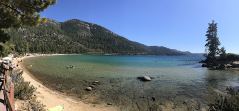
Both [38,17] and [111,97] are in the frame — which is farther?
[111,97]

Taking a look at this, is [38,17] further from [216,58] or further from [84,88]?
[216,58]

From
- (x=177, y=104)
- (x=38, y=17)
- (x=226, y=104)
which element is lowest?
(x=177, y=104)

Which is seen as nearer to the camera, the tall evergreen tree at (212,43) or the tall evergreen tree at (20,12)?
the tall evergreen tree at (20,12)

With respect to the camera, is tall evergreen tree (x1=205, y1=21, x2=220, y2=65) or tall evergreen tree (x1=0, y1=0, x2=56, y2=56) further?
tall evergreen tree (x1=205, y1=21, x2=220, y2=65)

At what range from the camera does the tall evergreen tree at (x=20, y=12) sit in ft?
57.1

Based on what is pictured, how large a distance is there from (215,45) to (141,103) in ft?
275

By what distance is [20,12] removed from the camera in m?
18.1

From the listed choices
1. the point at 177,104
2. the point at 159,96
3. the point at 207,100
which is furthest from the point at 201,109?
the point at 159,96

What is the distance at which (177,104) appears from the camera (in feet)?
78.1

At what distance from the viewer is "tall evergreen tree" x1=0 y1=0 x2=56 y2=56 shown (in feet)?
57.1

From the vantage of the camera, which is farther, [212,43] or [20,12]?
[212,43]

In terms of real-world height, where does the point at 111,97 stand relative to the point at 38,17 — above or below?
below

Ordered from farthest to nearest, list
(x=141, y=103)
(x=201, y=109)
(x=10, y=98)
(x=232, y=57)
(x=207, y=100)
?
(x=232, y=57) → (x=207, y=100) → (x=141, y=103) → (x=201, y=109) → (x=10, y=98)

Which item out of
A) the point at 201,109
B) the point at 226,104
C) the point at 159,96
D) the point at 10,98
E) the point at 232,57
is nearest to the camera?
the point at 10,98
